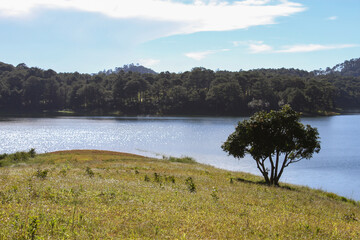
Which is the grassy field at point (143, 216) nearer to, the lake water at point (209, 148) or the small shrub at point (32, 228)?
the small shrub at point (32, 228)

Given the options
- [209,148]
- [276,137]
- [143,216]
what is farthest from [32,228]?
[209,148]

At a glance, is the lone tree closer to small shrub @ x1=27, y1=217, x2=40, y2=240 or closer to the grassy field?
the grassy field

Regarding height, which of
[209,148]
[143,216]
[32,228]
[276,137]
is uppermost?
[276,137]

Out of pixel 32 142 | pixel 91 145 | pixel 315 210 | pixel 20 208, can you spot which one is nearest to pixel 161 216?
pixel 20 208

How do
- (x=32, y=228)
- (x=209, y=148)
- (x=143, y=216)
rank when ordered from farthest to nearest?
(x=209, y=148), (x=143, y=216), (x=32, y=228)

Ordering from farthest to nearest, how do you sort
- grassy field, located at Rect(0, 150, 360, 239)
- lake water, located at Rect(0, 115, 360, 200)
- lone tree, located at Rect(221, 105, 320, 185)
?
lake water, located at Rect(0, 115, 360, 200) < lone tree, located at Rect(221, 105, 320, 185) < grassy field, located at Rect(0, 150, 360, 239)

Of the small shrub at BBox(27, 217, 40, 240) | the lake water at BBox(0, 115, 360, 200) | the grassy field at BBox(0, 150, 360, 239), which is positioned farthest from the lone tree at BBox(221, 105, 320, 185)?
the small shrub at BBox(27, 217, 40, 240)

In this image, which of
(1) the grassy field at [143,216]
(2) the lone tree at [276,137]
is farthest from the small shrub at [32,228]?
(2) the lone tree at [276,137]

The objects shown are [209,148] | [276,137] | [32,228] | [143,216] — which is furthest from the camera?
[209,148]

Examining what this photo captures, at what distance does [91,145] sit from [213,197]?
61488 millimetres

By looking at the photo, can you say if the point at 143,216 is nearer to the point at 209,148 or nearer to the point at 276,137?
the point at 276,137

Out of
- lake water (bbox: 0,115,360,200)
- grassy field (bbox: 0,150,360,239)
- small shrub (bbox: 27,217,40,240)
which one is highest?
small shrub (bbox: 27,217,40,240)

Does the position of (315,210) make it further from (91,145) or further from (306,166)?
(91,145)

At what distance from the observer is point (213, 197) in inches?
805
